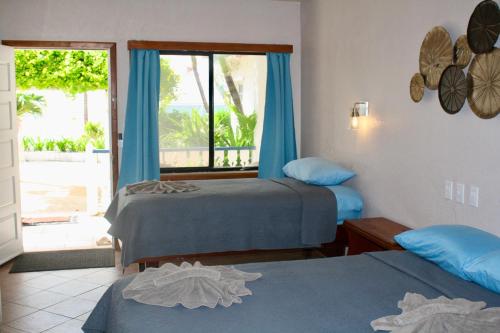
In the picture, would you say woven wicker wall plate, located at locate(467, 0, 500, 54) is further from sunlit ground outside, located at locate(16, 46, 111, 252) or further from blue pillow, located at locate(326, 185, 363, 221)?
sunlit ground outside, located at locate(16, 46, 111, 252)

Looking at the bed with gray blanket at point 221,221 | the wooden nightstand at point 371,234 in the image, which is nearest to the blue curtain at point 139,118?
the bed with gray blanket at point 221,221

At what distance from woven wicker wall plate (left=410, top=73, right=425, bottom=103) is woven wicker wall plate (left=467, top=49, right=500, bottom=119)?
54 centimetres

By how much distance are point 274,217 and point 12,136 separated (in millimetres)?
2635

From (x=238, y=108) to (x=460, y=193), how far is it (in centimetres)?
320

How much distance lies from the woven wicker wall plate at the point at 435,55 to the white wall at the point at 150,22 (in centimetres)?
251

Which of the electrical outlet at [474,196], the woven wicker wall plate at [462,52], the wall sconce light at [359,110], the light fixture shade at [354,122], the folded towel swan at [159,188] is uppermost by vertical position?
the woven wicker wall plate at [462,52]

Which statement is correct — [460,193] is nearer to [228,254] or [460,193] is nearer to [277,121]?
[228,254]

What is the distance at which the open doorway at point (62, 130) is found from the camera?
764 centimetres

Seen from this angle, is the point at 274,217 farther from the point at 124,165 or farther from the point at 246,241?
the point at 124,165

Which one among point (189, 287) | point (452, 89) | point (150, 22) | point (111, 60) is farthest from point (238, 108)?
point (189, 287)

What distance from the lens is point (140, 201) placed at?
3.99 m

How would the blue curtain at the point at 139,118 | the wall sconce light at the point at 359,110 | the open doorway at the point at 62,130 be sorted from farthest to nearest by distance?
the open doorway at the point at 62,130 → the blue curtain at the point at 139,118 → the wall sconce light at the point at 359,110

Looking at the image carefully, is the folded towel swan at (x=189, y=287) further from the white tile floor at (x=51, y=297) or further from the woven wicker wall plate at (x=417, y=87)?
the woven wicker wall plate at (x=417, y=87)

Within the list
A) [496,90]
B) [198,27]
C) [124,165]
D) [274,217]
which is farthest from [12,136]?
[496,90]
